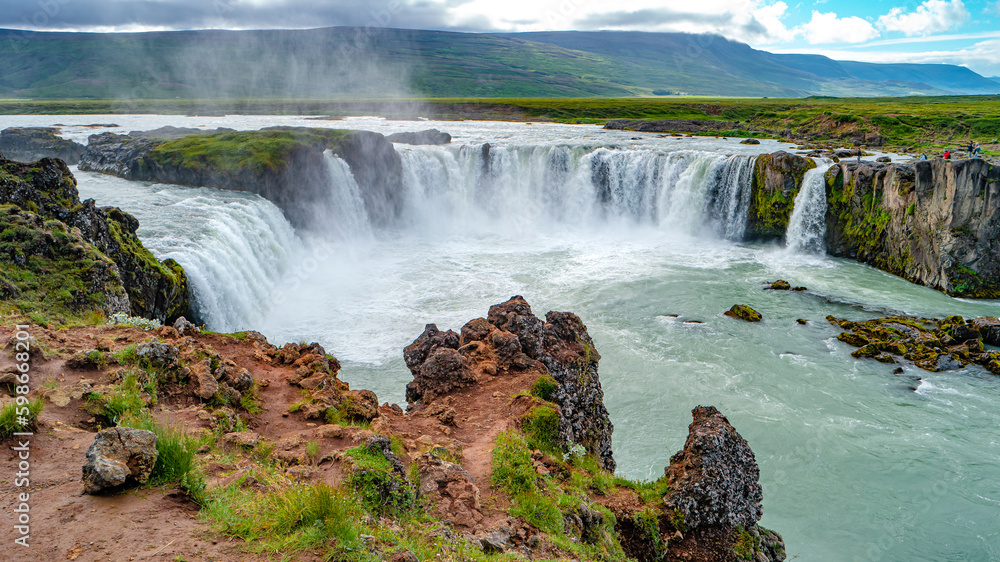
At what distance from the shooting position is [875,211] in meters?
34.7

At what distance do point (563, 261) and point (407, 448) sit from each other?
94.3 feet

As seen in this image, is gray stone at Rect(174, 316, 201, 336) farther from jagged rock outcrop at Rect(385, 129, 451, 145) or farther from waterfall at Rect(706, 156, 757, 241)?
jagged rock outcrop at Rect(385, 129, 451, 145)

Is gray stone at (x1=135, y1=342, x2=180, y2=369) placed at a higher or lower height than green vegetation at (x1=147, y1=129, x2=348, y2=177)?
lower

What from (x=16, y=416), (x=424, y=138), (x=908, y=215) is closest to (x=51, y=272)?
(x=16, y=416)

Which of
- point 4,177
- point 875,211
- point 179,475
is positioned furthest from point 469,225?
point 179,475

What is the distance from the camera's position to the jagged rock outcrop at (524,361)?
11.6m

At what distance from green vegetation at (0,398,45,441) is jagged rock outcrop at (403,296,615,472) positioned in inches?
246

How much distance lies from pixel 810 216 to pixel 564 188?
1846 cm

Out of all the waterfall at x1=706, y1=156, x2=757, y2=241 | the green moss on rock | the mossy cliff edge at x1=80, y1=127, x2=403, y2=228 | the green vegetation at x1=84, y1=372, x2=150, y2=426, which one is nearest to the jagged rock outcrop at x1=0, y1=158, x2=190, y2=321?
the green vegetation at x1=84, y1=372, x2=150, y2=426

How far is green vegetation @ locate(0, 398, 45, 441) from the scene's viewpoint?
6242mm

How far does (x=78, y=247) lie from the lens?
1439cm

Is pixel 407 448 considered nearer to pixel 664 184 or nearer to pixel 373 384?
pixel 373 384

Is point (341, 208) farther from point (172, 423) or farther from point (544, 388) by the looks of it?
point (172, 423)

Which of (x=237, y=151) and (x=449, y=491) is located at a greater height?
(x=237, y=151)
